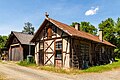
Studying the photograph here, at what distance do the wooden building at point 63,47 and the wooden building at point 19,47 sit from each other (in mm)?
5458

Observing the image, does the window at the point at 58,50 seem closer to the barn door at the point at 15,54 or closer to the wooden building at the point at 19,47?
the wooden building at the point at 19,47

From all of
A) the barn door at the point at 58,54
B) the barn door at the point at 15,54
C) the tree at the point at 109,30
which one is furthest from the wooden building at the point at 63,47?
the tree at the point at 109,30

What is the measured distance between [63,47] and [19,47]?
12.4 meters

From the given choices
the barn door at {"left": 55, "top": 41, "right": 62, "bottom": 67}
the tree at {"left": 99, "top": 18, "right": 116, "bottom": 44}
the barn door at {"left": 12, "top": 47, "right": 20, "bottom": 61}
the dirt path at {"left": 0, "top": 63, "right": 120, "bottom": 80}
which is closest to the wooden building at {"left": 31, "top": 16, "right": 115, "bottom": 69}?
the barn door at {"left": 55, "top": 41, "right": 62, "bottom": 67}

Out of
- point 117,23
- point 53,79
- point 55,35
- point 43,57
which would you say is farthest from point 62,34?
point 117,23

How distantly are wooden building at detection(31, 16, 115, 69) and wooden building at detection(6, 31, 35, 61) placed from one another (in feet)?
17.9

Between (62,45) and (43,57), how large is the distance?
4130 mm

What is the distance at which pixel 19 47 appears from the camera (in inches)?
1252

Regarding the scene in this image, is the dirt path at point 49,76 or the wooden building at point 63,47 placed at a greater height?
the wooden building at point 63,47

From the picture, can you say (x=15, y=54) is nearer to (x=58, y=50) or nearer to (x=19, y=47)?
(x=19, y=47)

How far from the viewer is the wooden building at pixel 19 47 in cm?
3103

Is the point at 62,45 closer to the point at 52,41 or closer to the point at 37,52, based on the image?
the point at 52,41

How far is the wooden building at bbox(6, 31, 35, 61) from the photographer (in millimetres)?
31031

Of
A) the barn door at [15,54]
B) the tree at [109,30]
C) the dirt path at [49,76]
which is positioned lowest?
the dirt path at [49,76]
